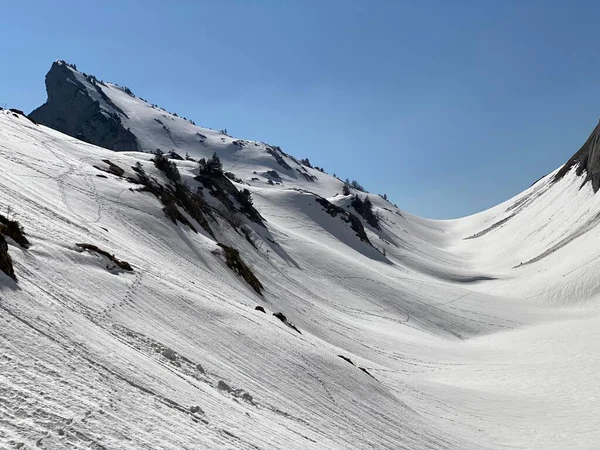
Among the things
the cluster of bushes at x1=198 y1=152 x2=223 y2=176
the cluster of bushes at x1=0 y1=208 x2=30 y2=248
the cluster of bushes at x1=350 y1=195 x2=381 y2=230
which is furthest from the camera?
the cluster of bushes at x1=350 y1=195 x2=381 y2=230

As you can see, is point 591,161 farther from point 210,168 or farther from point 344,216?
point 210,168

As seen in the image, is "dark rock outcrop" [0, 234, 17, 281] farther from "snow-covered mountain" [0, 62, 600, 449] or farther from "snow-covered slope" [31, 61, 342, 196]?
"snow-covered slope" [31, 61, 342, 196]

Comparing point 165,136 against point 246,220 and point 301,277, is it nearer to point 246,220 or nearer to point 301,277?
point 246,220

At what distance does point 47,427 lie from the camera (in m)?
5.37

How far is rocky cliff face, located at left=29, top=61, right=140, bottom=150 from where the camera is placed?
156000 millimetres

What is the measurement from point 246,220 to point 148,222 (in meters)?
24.2

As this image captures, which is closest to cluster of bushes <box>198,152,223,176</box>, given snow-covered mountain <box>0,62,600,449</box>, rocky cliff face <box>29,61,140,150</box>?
snow-covered mountain <box>0,62,600,449</box>

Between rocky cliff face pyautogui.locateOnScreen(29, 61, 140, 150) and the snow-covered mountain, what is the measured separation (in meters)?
113

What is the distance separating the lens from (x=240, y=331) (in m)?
13.7

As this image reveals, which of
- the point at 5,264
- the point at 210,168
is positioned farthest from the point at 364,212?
the point at 5,264

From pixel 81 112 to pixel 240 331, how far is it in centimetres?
18038

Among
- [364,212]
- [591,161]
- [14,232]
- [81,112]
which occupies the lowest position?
[14,232]

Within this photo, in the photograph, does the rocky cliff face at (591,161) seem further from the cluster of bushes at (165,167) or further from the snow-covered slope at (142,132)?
the snow-covered slope at (142,132)

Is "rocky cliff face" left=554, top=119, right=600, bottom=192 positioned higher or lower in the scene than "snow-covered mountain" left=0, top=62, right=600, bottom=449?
higher
